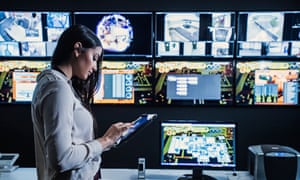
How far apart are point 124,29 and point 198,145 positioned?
1591 mm

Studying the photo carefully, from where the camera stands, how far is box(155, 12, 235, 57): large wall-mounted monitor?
3.60 m

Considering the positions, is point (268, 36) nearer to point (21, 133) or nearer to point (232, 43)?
point (232, 43)

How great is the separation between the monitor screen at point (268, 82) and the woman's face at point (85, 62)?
230cm

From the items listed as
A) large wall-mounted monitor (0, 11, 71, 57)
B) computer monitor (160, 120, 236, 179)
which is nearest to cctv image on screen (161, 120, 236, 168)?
computer monitor (160, 120, 236, 179)

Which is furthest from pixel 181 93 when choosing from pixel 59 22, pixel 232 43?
pixel 59 22

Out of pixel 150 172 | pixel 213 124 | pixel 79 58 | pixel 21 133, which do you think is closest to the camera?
pixel 79 58

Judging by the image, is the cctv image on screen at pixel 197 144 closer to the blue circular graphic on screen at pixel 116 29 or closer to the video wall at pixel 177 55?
the video wall at pixel 177 55

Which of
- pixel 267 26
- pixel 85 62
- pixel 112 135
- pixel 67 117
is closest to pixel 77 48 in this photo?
pixel 85 62

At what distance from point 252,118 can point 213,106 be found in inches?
16.4

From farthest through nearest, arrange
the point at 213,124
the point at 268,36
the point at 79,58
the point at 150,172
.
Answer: the point at 268,36 < the point at 150,172 < the point at 213,124 < the point at 79,58

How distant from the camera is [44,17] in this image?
369 cm

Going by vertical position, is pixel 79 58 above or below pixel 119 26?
below

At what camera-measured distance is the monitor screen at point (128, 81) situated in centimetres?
369

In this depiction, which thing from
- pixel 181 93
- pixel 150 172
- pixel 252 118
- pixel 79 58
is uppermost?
pixel 79 58
